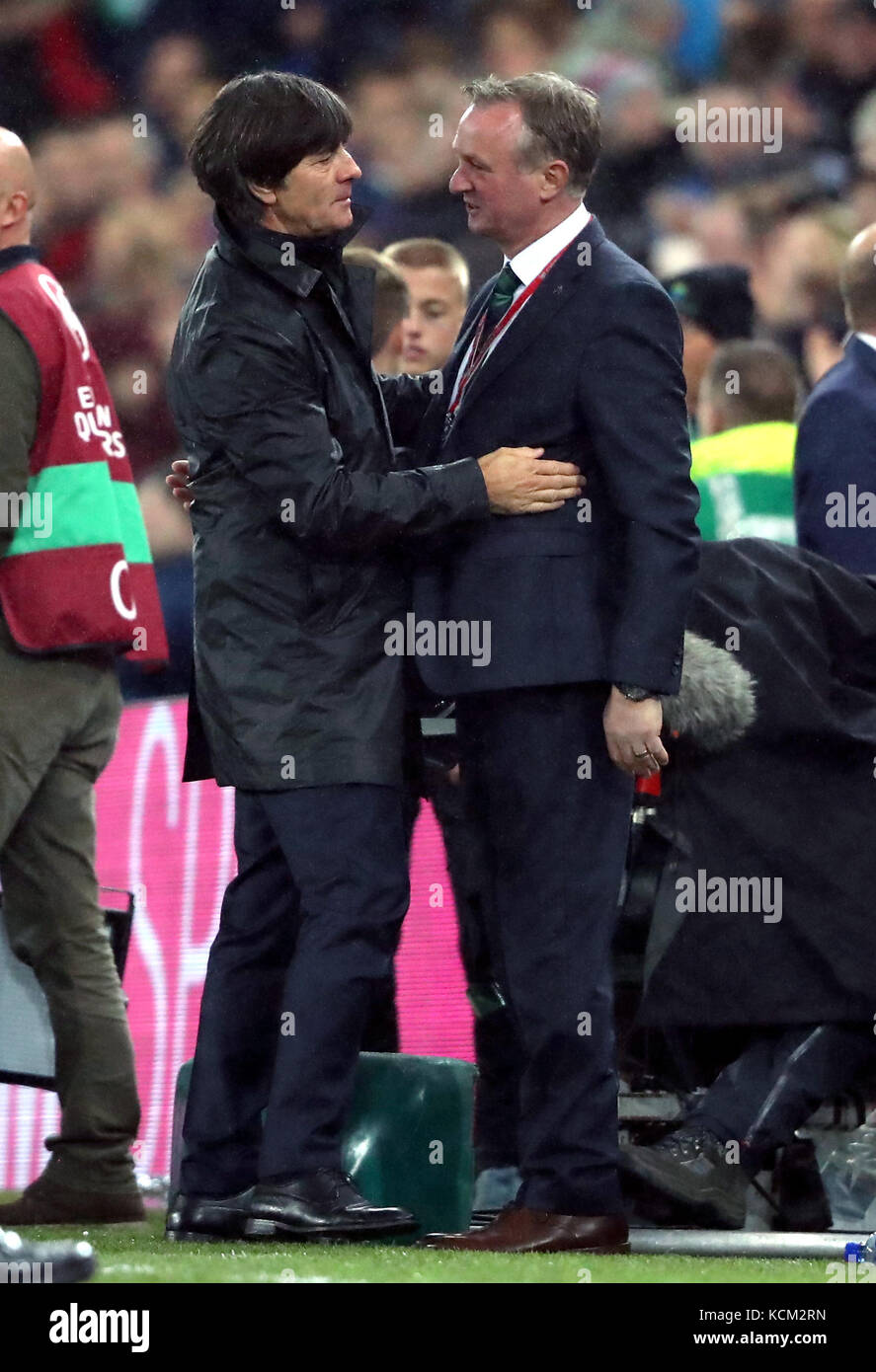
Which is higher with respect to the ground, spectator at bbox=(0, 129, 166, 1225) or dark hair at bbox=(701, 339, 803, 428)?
dark hair at bbox=(701, 339, 803, 428)

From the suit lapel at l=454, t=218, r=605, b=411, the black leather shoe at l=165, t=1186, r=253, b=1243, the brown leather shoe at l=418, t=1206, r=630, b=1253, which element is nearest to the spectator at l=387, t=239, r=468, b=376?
the suit lapel at l=454, t=218, r=605, b=411

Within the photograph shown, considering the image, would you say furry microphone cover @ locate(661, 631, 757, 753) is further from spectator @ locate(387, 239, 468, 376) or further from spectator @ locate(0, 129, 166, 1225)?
spectator @ locate(387, 239, 468, 376)

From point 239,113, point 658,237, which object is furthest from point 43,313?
point 658,237

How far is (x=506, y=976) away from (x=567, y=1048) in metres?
0.15

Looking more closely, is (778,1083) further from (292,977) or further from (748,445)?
(748,445)

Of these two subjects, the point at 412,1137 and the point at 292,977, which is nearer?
the point at 292,977

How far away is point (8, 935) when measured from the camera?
3.62 m

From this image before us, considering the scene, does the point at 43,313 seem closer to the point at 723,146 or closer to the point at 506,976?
the point at 506,976

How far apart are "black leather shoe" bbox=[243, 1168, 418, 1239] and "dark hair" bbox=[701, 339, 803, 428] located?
80.0 inches

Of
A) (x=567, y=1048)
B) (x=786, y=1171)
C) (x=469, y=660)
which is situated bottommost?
(x=786, y=1171)

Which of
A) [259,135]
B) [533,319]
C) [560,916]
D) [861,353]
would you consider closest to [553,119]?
[533,319]

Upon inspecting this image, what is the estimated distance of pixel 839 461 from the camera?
3.78 meters

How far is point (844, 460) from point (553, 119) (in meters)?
0.94

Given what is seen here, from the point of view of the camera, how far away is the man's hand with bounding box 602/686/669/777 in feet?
9.59
